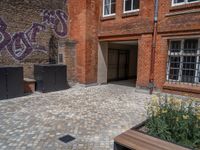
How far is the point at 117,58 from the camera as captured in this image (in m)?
13.0

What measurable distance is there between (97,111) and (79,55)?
487 centimetres

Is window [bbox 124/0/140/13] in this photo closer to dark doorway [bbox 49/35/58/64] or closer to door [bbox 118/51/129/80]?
door [bbox 118/51/129/80]

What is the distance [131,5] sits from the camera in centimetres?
935

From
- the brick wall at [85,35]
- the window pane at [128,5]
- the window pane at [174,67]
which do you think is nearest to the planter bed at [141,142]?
the window pane at [174,67]

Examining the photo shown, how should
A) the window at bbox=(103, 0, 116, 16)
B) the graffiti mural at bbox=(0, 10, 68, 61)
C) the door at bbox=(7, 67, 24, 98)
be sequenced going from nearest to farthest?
1. the door at bbox=(7, 67, 24, 98)
2. the graffiti mural at bbox=(0, 10, 68, 61)
3. the window at bbox=(103, 0, 116, 16)

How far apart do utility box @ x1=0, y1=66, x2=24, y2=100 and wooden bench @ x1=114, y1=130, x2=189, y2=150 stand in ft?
18.8

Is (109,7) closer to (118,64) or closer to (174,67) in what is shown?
(118,64)

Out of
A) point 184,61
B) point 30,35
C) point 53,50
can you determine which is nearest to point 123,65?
point 53,50

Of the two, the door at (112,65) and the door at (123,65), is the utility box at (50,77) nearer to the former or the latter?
the door at (112,65)

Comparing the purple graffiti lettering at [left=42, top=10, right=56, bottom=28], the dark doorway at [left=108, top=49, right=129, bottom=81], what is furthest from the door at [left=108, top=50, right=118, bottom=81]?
the purple graffiti lettering at [left=42, top=10, right=56, bottom=28]

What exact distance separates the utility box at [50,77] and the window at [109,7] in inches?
156

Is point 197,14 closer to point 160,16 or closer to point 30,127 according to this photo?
point 160,16

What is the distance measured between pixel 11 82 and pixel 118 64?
7.73 metres

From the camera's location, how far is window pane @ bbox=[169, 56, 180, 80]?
8.14 metres
